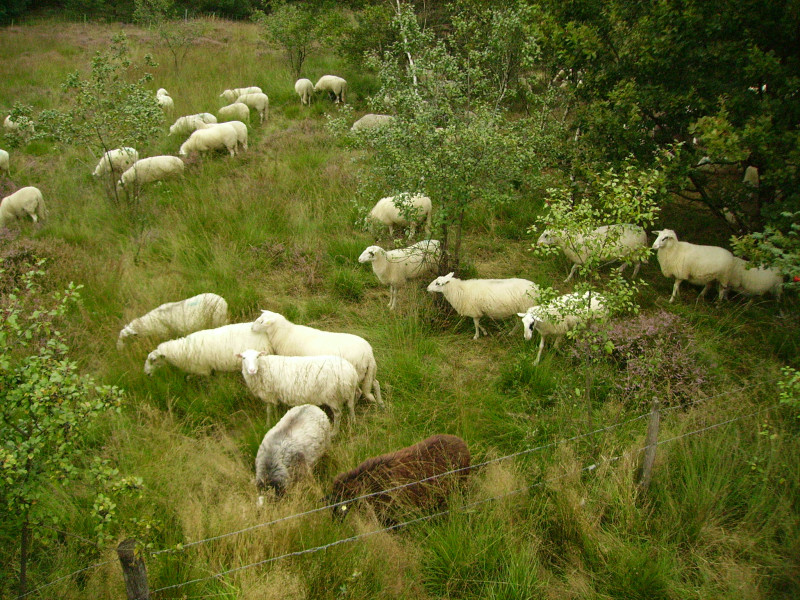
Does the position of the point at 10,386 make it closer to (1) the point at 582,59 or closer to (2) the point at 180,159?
(1) the point at 582,59

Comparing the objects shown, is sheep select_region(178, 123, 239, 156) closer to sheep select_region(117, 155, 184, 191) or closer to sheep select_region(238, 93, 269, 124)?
sheep select_region(117, 155, 184, 191)

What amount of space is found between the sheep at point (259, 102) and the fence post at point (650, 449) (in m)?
13.6

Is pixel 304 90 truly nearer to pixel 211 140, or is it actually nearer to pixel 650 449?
pixel 211 140

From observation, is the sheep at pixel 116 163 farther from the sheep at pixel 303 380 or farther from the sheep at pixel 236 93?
the sheep at pixel 303 380

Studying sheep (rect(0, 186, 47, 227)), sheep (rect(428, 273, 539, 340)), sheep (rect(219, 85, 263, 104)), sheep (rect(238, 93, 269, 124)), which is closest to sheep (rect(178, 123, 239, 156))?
sheep (rect(238, 93, 269, 124))

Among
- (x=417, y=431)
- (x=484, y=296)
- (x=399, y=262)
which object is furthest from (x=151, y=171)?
(x=417, y=431)

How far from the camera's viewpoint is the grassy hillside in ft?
11.1

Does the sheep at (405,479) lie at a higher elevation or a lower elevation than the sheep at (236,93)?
lower

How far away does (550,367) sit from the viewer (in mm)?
5758

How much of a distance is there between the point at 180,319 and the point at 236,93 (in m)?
11.1

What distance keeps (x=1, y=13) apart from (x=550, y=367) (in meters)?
34.6

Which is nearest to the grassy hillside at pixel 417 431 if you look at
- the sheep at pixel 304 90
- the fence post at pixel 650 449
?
the fence post at pixel 650 449

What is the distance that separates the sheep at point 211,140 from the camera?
11844 mm

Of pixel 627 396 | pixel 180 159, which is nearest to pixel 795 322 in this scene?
pixel 627 396
